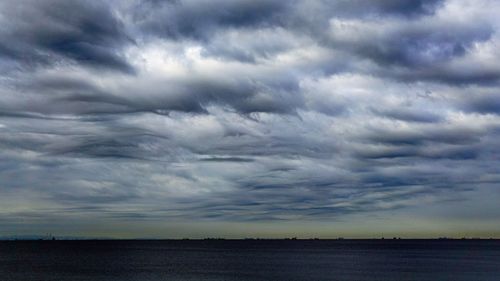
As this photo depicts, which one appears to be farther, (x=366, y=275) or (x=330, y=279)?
(x=366, y=275)

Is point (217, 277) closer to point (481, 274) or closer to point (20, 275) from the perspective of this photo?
point (20, 275)

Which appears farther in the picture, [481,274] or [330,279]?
[481,274]

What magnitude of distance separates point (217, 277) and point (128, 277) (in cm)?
2336

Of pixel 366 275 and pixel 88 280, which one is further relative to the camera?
pixel 366 275

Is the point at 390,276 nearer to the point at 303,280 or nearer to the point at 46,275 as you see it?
the point at 303,280

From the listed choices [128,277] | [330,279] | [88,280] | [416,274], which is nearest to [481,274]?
[416,274]

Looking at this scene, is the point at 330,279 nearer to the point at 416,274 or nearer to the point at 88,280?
the point at 416,274

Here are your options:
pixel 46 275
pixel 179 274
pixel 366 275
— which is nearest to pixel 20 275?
pixel 46 275

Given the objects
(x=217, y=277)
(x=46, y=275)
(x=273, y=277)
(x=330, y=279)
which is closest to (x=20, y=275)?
(x=46, y=275)

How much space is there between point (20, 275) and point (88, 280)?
2678 centimetres

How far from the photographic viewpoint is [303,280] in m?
131

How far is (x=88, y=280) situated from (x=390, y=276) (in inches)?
3119

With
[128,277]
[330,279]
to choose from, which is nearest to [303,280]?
[330,279]

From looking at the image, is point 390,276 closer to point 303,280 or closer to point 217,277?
point 303,280
